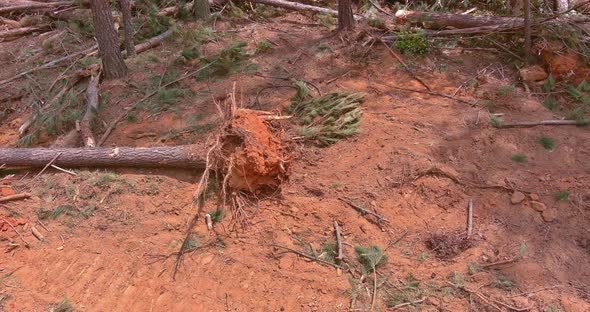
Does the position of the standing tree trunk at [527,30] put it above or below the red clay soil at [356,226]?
above

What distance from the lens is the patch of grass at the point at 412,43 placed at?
6.39 metres

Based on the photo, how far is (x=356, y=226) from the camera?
14.3 ft

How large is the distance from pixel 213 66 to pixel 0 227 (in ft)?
10.4

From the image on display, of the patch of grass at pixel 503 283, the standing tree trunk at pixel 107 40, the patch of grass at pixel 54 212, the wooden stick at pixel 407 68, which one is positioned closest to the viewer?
the patch of grass at pixel 503 283

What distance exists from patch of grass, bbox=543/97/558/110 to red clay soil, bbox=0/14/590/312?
0.09m

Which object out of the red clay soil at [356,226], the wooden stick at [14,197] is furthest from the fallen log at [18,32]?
the wooden stick at [14,197]

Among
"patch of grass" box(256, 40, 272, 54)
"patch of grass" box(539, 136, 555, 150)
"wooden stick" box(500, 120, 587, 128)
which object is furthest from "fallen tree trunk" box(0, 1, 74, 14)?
"patch of grass" box(539, 136, 555, 150)

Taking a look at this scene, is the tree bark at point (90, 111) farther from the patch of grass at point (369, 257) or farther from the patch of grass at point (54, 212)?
the patch of grass at point (369, 257)

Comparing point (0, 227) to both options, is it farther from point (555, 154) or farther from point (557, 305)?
point (555, 154)

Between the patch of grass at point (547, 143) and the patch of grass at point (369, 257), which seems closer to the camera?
the patch of grass at point (369, 257)

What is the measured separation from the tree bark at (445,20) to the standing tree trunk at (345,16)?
0.69 metres

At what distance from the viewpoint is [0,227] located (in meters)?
4.49

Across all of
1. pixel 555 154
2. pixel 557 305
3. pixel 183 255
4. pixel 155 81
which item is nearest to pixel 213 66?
pixel 155 81

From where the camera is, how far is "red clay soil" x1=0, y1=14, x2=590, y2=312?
3.83 meters
